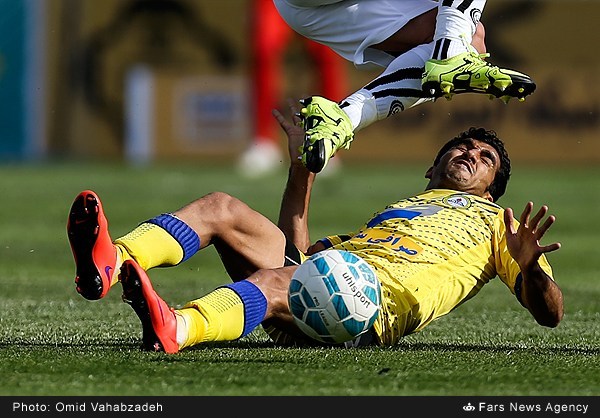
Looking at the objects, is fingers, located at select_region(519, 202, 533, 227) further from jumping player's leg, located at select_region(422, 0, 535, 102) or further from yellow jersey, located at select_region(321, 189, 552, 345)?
jumping player's leg, located at select_region(422, 0, 535, 102)

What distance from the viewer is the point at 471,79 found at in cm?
552

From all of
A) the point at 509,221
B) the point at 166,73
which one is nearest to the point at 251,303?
the point at 509,221

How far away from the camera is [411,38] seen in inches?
243

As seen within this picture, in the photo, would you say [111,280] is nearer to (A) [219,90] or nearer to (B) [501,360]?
(B) [501,360]

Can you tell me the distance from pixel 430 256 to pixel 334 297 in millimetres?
722

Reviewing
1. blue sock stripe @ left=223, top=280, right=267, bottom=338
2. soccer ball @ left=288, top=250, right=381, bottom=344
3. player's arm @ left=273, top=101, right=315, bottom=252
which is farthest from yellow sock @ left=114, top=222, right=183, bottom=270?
player's arm @ left=273, top=101, right=315, bottom=252

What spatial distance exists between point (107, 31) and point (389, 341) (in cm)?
2255

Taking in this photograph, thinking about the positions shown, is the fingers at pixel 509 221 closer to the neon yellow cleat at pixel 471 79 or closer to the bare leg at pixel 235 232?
the neon yellow cleat at pixel 471 79

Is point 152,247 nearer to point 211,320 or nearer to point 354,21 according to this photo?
point 211,320

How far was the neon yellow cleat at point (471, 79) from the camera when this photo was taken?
17.9 ft

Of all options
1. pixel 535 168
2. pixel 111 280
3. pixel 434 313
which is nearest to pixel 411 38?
pixel 434 313

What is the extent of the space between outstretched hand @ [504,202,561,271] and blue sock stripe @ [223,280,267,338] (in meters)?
0.98
